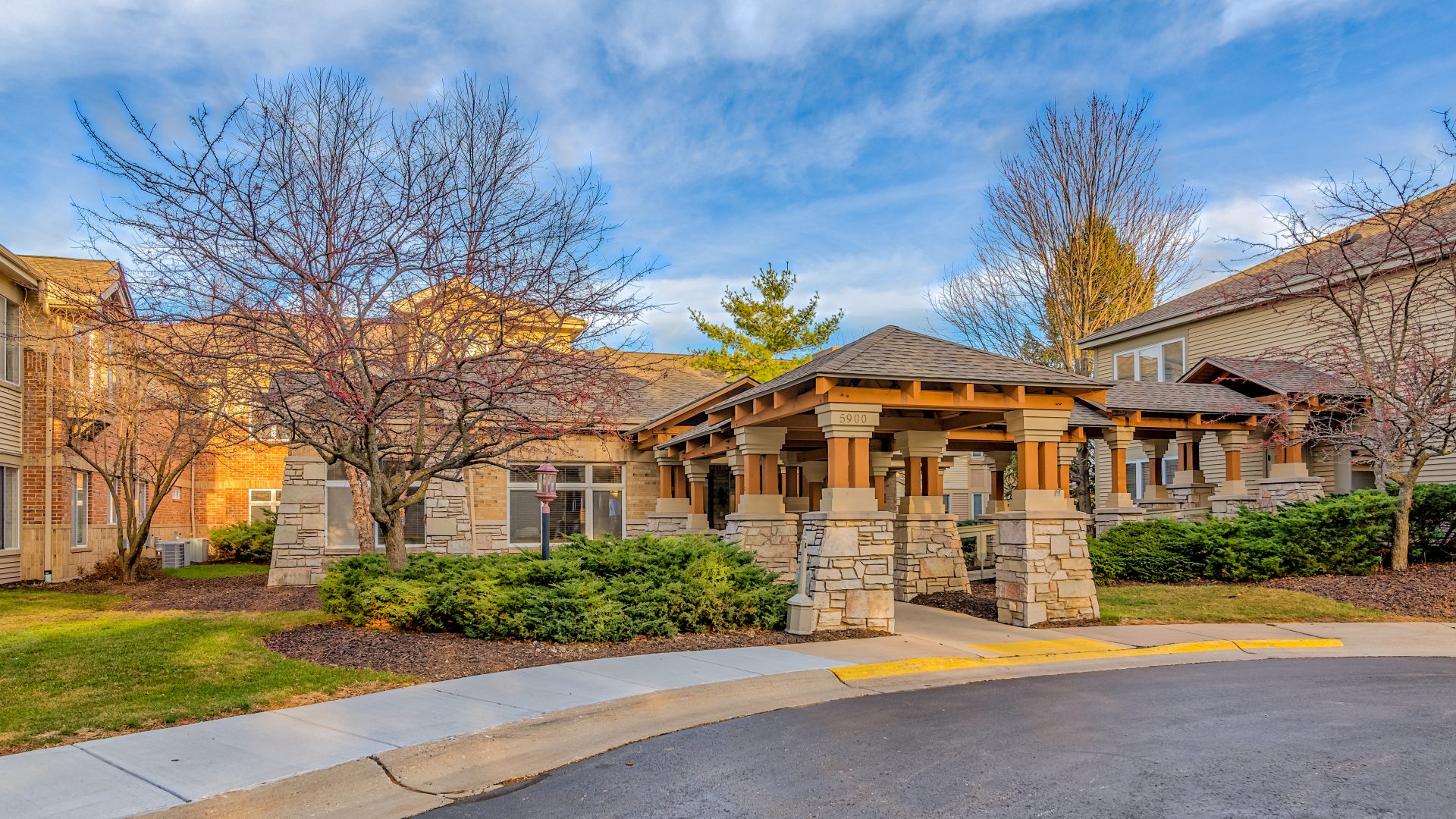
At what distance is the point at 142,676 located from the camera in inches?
360

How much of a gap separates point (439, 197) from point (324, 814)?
26.4 feet

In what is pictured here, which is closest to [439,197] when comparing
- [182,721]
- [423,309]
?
[423,309]

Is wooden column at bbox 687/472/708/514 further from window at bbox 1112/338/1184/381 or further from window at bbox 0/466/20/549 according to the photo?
window at bbox 1112/338/1184/381

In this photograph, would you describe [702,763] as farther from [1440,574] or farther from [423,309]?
[1440,574]

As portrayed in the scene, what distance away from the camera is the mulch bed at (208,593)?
15195 mm

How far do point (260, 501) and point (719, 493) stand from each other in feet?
57.0

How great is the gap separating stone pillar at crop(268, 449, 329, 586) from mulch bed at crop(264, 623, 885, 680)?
25.1ft

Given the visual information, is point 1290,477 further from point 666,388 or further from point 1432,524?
point 666,388

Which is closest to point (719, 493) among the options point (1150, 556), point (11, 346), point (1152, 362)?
point (1150, 556)

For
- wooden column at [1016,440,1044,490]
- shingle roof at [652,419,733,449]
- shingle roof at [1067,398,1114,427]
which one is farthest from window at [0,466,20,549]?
shingle roof at [1067,398,1114,427]

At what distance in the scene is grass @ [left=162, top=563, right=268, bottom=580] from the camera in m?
22.8

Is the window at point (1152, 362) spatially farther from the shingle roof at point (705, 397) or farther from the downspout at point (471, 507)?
→ the downspout at point (471, 507)

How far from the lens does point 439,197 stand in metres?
12.0

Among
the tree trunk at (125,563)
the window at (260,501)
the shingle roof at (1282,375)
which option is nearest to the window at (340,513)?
the tree trunk at (125,563)
